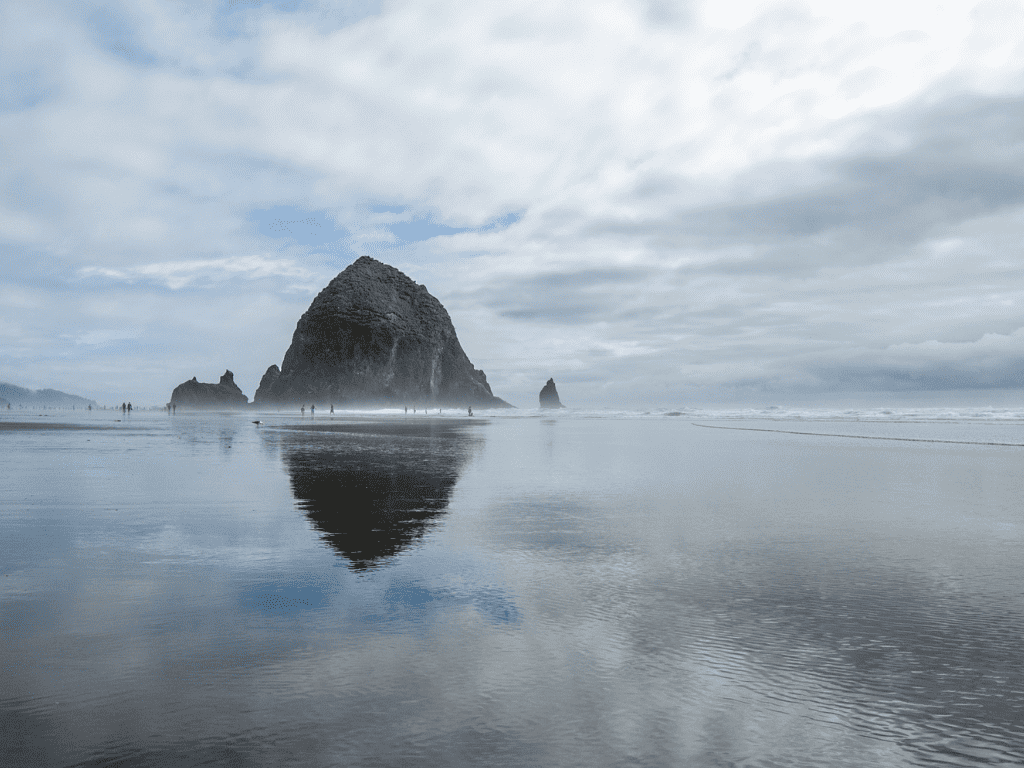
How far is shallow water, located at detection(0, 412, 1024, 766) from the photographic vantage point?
426 centimetres

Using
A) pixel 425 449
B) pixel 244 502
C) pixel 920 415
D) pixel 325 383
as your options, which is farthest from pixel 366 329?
pixel 244 502

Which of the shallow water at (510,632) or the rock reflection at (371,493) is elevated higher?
the rock reflection at (371,493)

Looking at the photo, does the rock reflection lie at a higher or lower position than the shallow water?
higher

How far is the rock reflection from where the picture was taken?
10.7 m

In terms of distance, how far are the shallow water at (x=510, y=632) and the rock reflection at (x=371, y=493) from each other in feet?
0.47

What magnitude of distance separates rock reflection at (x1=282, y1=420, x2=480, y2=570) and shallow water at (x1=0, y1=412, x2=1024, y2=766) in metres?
0.14

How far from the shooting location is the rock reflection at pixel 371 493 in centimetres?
1068

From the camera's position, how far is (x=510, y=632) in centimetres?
626

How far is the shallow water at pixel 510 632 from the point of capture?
14.0 feet

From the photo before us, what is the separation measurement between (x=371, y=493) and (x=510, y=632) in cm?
1042

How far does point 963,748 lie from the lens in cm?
418

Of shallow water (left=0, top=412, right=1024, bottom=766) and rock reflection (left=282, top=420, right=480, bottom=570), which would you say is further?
rock reflection (left=282, top=420, right=480, bottom=570)

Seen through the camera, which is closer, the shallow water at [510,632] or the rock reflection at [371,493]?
the shallow water at [510,632]

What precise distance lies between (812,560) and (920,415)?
310ft
